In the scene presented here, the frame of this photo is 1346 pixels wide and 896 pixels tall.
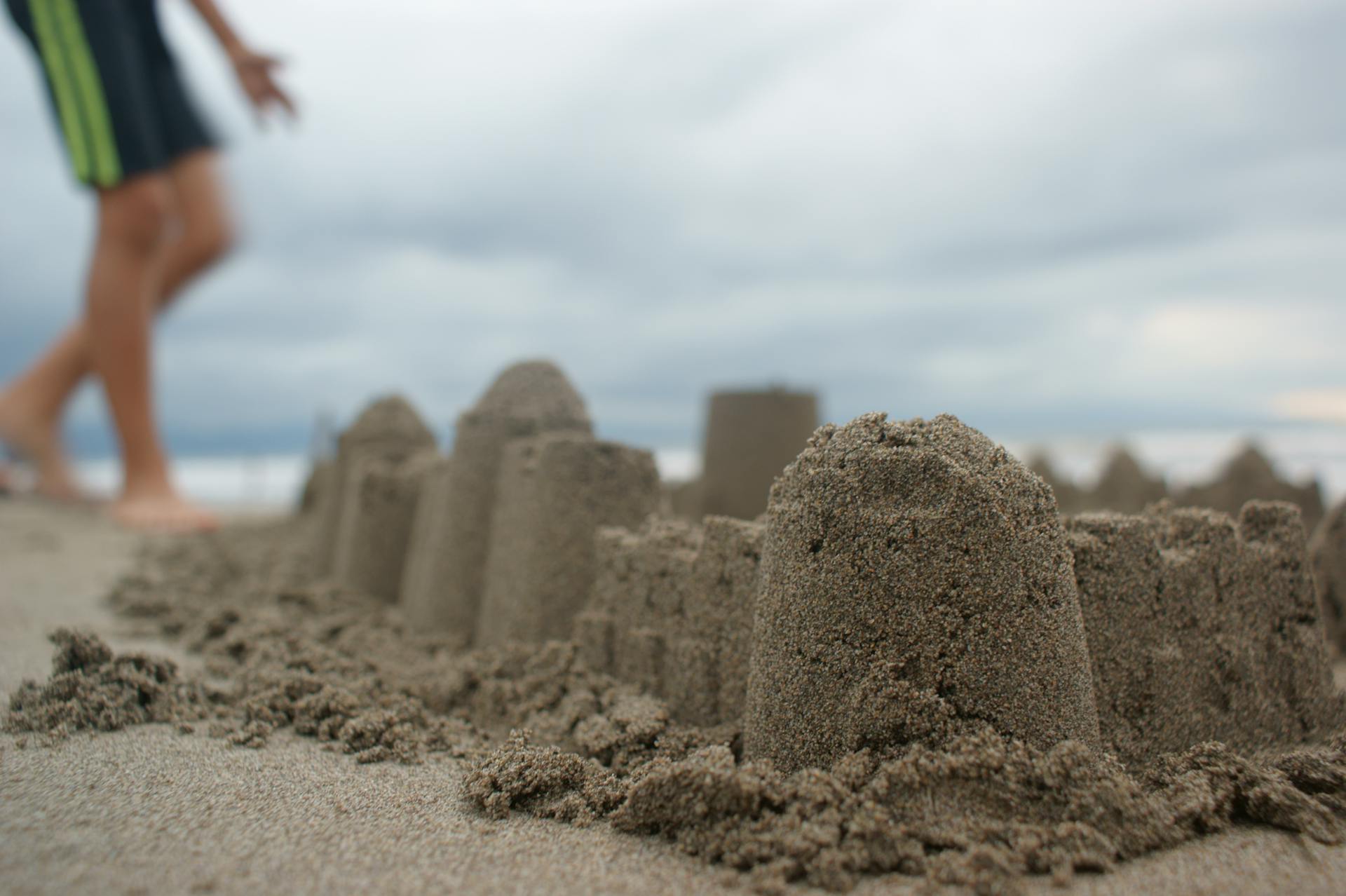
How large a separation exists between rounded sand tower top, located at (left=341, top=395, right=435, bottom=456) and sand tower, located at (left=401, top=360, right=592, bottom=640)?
72.2 inches

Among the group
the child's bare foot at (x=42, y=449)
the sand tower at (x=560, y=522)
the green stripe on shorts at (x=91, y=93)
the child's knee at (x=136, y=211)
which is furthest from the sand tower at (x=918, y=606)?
the child's bare foot at (x=42, y=449)

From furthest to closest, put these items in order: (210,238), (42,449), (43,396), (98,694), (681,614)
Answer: (42,449) → (43,396) → (210,238) → (681,614) → (98,694)

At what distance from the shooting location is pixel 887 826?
5.84 feet

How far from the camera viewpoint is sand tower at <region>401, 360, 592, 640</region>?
12.7ft

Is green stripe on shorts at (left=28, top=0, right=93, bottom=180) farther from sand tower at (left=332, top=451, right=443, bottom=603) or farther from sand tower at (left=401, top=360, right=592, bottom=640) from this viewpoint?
sand tower at (left=401, top=360, right=592, bottom=640)

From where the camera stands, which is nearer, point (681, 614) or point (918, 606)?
point (918, 606)

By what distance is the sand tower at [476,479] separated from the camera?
386 cm

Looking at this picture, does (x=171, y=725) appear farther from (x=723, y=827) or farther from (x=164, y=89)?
(x=164, y=89)

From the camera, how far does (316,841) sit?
182 cm

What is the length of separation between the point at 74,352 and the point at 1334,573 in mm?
8902

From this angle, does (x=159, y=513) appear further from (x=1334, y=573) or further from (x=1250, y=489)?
(x=1250, y=489)

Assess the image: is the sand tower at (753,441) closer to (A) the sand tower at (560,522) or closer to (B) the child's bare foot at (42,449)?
(A) the sand tower at (560,522)

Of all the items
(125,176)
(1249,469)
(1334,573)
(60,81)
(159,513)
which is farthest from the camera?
(159,513)

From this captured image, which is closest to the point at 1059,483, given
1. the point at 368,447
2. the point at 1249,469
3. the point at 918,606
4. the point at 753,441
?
the point at 1249,469
